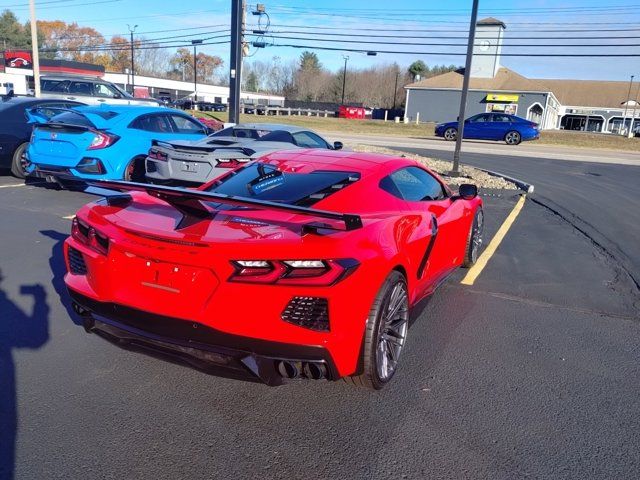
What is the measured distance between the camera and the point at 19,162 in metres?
10.8

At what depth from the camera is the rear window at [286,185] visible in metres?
3.90

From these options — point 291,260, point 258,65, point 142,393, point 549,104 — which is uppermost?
point 258,65

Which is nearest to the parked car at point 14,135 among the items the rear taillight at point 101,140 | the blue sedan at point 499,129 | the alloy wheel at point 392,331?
the rear taillight at point 101,140

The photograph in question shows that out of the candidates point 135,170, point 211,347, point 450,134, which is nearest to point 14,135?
point 135,170

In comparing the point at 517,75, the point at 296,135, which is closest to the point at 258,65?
the point at 517,75

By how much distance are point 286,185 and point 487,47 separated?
58.5 m

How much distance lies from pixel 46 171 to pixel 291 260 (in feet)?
25.1

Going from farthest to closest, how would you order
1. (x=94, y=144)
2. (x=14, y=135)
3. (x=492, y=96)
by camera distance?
(x=492, y=96), (x=14, y=135), (x=94, y=144)

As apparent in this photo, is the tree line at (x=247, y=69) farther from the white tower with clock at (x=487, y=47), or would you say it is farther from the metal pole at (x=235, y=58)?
the metal pole at (x=235, y=58)

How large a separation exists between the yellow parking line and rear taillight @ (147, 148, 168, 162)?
5089mm

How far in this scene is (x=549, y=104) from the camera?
62.8 m

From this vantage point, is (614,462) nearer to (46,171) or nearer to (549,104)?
(46,171)

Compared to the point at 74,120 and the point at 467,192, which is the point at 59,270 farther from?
the point at 74,120

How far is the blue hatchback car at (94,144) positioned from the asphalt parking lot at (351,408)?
4379mm
